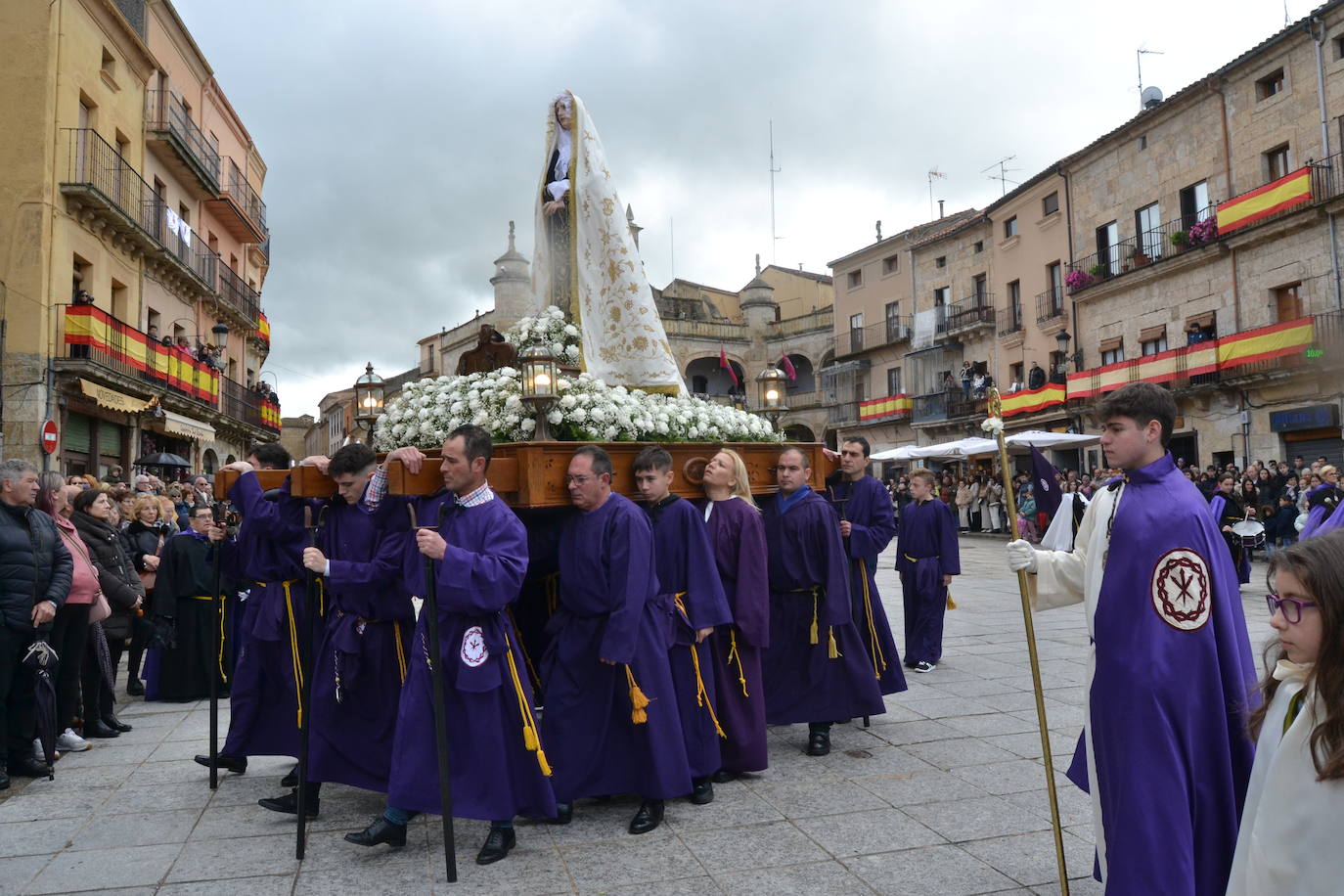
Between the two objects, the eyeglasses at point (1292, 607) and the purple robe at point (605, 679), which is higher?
the eyeglasses at point (1292, 607)

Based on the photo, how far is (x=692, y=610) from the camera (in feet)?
16.0

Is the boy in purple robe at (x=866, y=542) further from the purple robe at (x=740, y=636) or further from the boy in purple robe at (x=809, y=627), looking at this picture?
the purple robe at (x=740, y=636)

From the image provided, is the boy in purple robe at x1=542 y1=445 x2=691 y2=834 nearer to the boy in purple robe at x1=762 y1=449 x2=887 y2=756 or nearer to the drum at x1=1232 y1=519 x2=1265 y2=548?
the boy in purple robe at x1=762 y1=449 x2=887 y2=756

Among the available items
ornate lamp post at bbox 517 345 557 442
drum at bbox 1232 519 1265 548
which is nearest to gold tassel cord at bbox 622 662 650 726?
ornate lamp post at bbox 517 345 557 442

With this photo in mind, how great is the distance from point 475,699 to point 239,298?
27.3m

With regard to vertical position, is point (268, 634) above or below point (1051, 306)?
below

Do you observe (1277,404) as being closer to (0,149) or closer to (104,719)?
(104,719)

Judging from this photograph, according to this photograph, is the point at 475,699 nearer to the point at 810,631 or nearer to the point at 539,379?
the point at 539,379

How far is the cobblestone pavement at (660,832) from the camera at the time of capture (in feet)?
12.3

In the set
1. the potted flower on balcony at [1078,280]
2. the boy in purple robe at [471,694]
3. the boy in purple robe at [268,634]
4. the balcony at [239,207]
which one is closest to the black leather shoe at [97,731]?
the boy in purple robe at [268,634]

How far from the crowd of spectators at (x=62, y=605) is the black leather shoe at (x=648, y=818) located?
11.1 ft

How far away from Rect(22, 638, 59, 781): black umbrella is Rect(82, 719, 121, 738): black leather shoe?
857 mm

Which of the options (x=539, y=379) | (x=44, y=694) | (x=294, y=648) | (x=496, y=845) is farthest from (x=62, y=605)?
(x=496, y=845)

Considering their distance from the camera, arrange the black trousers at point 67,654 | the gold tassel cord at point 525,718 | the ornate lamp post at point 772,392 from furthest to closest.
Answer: the ornate lamp post at point 772,392, the black trousers at point 67,654, the gold tassel cord at point 525,718
